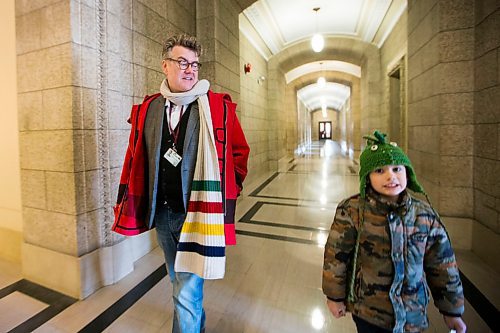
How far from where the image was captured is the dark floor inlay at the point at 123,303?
185cm

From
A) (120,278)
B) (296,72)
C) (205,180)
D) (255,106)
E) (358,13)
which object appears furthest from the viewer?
(296,72)

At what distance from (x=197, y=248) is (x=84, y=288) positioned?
1438mm

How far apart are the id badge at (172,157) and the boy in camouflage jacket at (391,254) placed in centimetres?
79

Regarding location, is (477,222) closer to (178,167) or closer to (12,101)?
(178,167)

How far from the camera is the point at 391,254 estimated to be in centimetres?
103

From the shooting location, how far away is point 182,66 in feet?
→ 4.39

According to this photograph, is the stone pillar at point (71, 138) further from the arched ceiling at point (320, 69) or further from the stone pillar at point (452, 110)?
the arched ceiling at point (320, 69)

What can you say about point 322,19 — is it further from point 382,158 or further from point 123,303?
point 123,303

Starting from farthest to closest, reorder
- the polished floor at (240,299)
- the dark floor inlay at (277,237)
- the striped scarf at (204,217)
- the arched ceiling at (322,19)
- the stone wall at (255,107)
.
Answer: the stone wall at (255,107)
the arched ceiling at (322,19)
the dark floor inlay at (277,237)
the polished floor at (240,299)
the striped scarf at (204,217)

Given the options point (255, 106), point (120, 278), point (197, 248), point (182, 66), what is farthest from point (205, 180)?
point (255, 106)

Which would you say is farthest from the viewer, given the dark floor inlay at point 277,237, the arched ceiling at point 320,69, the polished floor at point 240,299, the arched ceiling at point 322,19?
the arched ceiling at point 320,69

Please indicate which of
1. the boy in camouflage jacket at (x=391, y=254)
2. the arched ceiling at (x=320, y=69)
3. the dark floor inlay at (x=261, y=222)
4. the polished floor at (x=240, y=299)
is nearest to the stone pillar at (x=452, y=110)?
the polished floor at (x=240, y=299)

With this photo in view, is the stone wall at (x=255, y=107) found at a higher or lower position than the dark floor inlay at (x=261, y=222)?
higher

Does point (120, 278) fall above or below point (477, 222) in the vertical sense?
below
